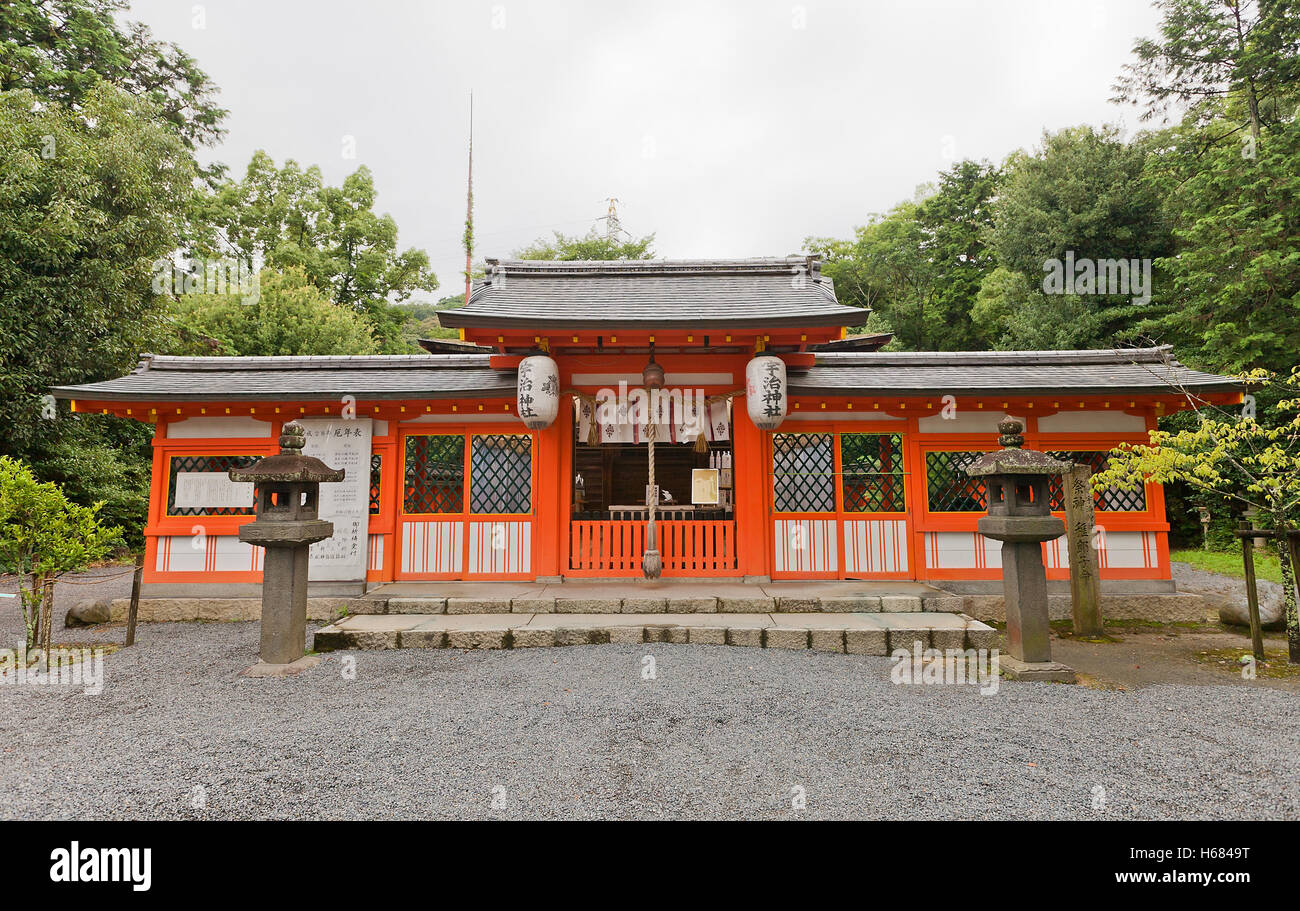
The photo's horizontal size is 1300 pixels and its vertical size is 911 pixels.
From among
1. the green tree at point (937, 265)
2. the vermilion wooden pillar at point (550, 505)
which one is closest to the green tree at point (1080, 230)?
the green tree at point (937, 265)

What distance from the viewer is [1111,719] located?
426cm

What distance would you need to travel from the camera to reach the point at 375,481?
27.3ft

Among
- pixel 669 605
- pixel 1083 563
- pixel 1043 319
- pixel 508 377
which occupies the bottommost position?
pixel 669 605

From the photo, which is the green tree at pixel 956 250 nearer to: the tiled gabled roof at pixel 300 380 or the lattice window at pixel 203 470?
the tiled gabled roof at pixel 300 380

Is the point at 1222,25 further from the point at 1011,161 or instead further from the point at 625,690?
the point at 625,690

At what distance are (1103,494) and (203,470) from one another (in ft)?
41.3

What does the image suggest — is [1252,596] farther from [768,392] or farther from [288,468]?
[288,468]

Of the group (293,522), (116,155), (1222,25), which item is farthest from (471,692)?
(1222,25)

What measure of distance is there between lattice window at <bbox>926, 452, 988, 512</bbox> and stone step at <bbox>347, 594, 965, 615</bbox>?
5.28ft

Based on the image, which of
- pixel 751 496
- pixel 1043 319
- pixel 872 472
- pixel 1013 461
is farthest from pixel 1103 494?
pixel 1043 319

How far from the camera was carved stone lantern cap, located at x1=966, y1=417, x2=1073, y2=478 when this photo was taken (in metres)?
5.32

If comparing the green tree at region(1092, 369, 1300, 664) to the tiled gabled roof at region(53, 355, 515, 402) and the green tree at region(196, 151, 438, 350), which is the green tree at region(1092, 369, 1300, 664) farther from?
the green tree at region(196, 151, 438, 350)

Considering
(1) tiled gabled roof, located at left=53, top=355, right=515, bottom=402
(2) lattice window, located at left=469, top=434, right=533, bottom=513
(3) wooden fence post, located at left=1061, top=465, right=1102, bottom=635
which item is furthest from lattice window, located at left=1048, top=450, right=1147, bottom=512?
(1) tiled gabled roof, located at left=53, top=355, right=515, bottom=402

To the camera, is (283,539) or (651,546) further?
(651,546)
